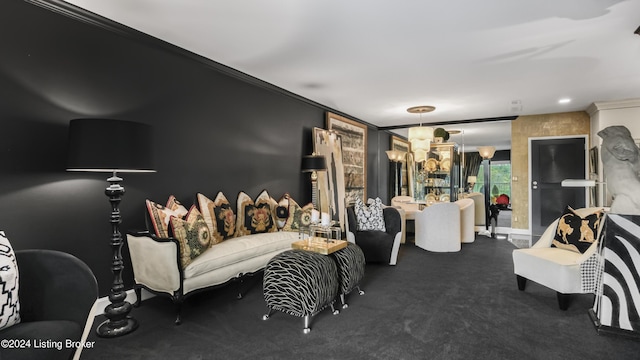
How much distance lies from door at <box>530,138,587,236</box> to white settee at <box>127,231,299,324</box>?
6.32 meters

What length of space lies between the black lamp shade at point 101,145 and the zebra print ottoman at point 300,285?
133 centimetres

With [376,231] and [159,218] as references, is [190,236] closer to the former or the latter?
[159,218]

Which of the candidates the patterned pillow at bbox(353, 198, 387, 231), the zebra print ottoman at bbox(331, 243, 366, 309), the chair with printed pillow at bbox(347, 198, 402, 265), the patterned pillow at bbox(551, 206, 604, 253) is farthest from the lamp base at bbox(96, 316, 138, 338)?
the patterned pillow at bbox(551, 206, 604, 253)

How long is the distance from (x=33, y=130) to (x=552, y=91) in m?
6.33

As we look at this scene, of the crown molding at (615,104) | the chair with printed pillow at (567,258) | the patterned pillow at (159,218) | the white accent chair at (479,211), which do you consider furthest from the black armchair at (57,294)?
the crown molding at (615,104)

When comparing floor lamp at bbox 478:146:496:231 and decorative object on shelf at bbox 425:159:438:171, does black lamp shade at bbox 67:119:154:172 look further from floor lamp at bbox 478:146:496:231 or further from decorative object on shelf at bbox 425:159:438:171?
decorative object on shelf at bbox 425:159:438:171

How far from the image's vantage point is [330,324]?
255 cm

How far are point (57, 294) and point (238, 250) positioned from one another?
157 centimetres

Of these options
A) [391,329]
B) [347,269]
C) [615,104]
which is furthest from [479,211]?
[391,329]

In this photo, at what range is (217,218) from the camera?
340 centimetres

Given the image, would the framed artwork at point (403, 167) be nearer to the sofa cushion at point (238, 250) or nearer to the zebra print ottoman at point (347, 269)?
the sofa cushion at point (238, 250)

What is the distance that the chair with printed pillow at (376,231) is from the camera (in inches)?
170

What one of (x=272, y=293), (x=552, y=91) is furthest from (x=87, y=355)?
(x=552, y=91)

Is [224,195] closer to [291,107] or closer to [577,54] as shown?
[291,107]
